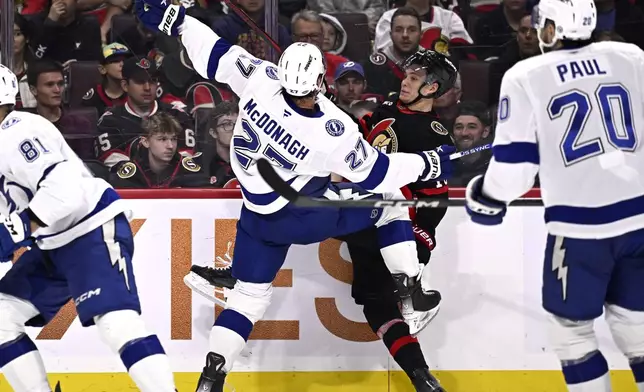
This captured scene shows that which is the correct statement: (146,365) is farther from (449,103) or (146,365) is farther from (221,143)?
(449,103)

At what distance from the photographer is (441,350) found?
403cm

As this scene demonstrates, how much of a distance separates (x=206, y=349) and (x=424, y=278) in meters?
0.89

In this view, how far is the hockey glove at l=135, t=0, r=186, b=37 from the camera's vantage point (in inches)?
149

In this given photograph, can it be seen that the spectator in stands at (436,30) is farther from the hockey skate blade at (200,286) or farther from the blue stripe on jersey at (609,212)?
the blue stripe on jersey at (609,212)

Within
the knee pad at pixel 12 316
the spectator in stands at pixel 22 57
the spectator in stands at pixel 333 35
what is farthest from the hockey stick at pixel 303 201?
the spectator in stands at pixel 22 57

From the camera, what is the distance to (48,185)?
127 inches

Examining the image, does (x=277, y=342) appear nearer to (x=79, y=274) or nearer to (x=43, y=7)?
(x=79, y=274)

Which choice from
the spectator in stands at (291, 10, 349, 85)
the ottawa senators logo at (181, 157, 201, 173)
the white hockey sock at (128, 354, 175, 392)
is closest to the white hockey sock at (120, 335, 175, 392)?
the white hockey sock at (128, 354, 175, 392)

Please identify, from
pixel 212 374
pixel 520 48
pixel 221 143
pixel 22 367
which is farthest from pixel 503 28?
pixel 22 367

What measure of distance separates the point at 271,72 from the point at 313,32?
3.53ft

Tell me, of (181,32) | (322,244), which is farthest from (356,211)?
(181,32)

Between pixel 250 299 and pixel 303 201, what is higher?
pixel 303 201

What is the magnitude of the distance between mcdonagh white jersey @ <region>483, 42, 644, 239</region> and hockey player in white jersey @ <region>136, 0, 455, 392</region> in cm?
72

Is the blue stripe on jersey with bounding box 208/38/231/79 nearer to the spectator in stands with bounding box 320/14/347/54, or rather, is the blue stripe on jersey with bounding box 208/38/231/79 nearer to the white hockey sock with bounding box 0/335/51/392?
the spectator in stands with bounding box 320/14/347/54
